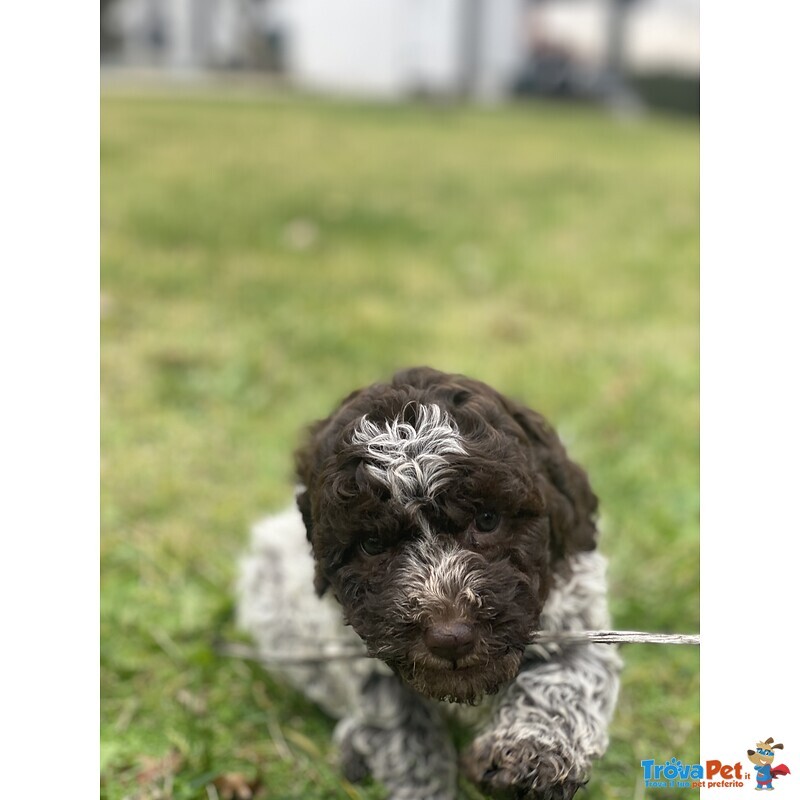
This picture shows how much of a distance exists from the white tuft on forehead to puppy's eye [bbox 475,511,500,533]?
0.54 feet

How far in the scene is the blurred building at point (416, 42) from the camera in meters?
13.2

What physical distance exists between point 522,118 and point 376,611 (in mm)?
12678

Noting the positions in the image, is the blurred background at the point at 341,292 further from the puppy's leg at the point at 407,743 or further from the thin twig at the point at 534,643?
the puppy's leg at the point at 407,743

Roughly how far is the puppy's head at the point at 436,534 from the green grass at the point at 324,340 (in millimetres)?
1147

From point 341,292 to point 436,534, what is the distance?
5.92 meters

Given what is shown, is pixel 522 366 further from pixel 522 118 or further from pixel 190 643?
pixel 522 118

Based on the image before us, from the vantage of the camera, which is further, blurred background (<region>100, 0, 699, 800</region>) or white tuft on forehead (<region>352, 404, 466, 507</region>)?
blurred background (<region>100, 0, 699, 800</region>)

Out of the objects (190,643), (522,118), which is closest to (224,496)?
(190,643)

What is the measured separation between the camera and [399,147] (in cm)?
1200

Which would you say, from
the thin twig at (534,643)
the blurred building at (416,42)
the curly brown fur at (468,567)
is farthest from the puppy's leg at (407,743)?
the blurred building at (416,42)

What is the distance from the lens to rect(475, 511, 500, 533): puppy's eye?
2.90m

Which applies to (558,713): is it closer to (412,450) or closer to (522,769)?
(522,769)
